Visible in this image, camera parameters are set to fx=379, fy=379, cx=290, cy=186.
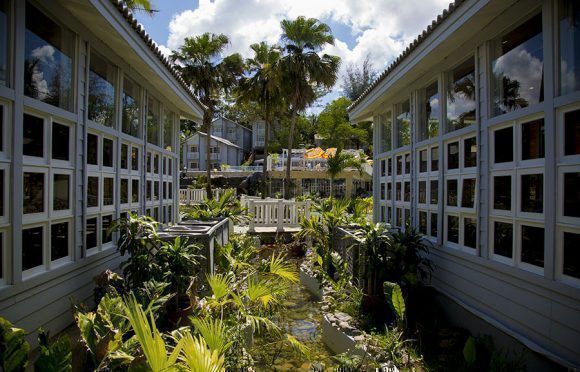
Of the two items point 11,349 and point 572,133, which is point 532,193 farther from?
point 11,349

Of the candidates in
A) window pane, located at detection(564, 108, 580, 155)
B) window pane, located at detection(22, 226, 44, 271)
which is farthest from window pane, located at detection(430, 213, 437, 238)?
window pane, located at detection(22, 226, 44, 271)

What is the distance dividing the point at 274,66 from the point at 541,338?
18.1 metres

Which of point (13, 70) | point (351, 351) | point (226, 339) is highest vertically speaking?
point (13, 70)

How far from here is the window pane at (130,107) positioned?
21.3ft

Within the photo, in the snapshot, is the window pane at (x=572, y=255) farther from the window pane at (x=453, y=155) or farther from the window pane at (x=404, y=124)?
the window pane at (x=404, y=124)

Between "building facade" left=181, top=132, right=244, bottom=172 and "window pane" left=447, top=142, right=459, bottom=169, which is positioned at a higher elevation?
"building facade" left=181, top=132, right=244, bottom=172

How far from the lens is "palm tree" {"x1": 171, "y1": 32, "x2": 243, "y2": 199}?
20.8m

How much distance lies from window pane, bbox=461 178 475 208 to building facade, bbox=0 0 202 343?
494 centimetres

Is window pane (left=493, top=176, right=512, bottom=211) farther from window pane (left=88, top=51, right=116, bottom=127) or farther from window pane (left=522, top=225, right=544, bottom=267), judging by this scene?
window pane (left=88, top=51, right=116, bottom=127)

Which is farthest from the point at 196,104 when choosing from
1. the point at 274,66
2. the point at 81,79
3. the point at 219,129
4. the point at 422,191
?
the point at 219,129

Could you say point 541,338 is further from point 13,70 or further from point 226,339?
point 13,70

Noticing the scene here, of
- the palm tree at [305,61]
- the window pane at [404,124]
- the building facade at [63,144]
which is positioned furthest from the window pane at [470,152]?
the palm tree at [305,61]

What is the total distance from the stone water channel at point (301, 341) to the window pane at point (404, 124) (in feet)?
12.0

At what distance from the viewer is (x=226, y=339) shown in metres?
3.90
